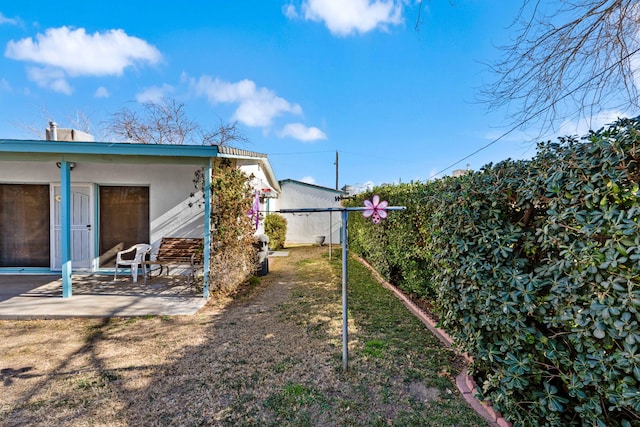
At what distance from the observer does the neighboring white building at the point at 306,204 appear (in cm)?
1636

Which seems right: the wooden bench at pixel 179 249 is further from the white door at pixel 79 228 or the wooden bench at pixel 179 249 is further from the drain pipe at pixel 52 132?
the drain pipe at pixel 52 132

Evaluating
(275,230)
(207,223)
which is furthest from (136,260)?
(275,230)

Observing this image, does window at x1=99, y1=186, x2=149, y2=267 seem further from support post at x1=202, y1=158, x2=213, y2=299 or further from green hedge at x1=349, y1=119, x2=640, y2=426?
green hedge at x1=349, y1=119, x2=640, y2=426

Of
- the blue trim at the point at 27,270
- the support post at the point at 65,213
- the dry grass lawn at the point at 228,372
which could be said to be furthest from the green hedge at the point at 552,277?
the blue trim at the point at 27,270

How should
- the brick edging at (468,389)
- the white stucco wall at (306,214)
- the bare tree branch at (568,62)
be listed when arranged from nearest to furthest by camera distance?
1. the brick edging at (468,389)
2. the bare tree branch at (568,62)
3. the white stucco wall at (306,214)

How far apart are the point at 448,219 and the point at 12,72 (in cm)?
1776

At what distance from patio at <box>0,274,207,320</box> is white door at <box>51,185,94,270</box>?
0.46 metres

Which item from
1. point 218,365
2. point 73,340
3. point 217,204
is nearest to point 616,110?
A: point 218,365

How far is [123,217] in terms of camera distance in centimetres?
742

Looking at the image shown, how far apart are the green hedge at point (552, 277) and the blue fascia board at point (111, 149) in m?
4.20

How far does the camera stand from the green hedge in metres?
1.53

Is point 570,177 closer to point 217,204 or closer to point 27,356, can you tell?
point 217,204

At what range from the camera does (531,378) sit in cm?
212

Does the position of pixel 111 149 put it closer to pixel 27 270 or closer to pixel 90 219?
pixel 90 219
